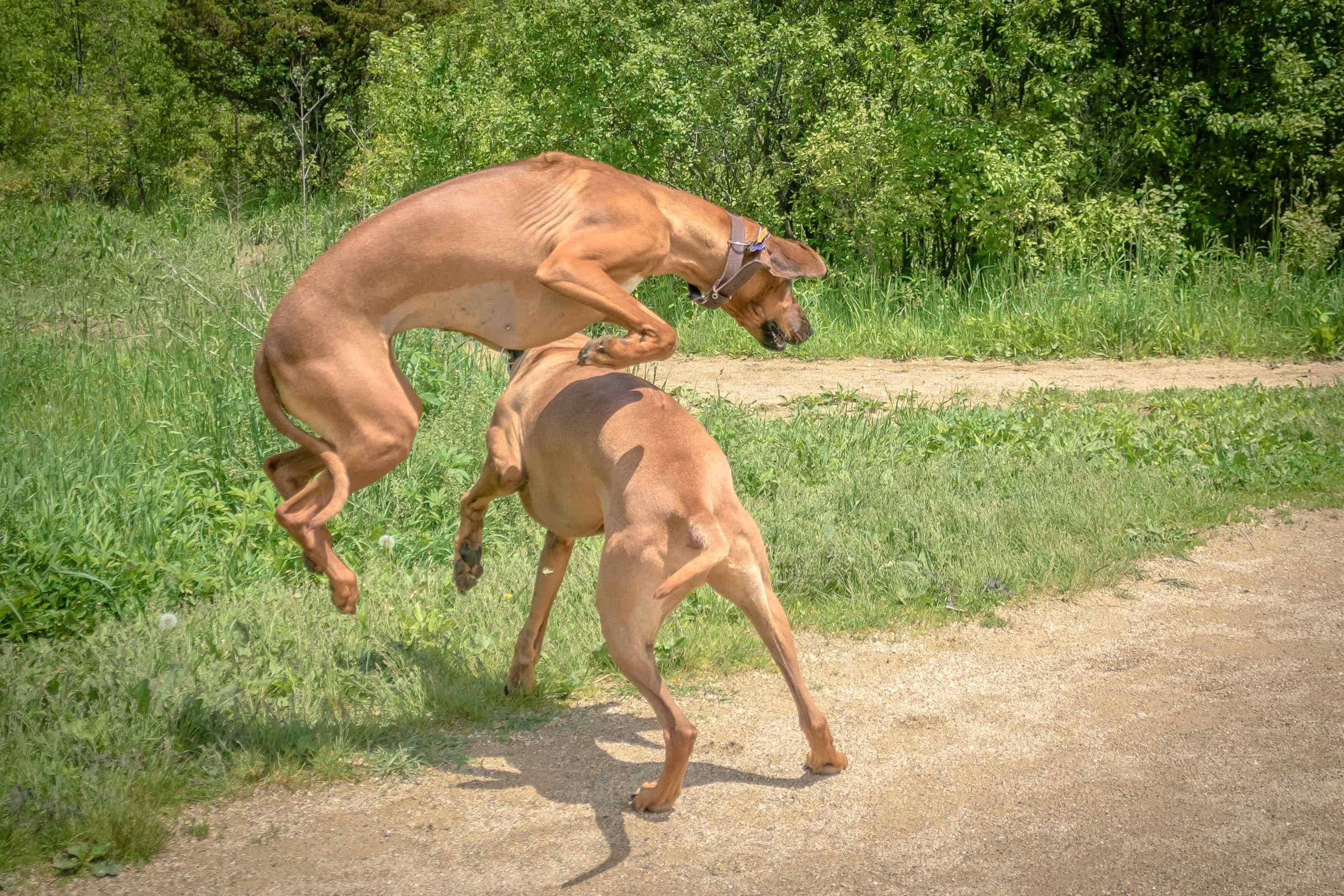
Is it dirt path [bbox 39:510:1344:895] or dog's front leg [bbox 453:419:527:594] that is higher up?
dog's front leg [bbox 453:419:527:594]

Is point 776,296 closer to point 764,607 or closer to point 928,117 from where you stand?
point 764,607

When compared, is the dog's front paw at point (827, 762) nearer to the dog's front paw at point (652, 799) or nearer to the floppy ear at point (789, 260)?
the dog's front paw at point (652, 799)

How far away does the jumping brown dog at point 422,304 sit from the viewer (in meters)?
4.11

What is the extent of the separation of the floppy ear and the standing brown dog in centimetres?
74

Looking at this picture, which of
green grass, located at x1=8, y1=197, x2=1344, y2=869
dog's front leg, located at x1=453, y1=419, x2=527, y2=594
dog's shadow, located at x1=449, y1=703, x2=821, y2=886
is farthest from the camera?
dog's front leg, located at x1=453, y1=419, x2=527, y2=594

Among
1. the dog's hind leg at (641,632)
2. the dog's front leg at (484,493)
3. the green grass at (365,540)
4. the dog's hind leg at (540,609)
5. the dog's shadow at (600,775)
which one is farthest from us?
the dog's hind leg at (540,609)

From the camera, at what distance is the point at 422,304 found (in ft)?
13.9

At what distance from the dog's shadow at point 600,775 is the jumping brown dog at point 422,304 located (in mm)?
889

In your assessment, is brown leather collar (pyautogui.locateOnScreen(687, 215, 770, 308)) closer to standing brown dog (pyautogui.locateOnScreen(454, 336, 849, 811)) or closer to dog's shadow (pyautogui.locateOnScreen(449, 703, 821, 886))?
standing brown dog (pyautogui.locateOnScreen(454, 336, 849, 811))

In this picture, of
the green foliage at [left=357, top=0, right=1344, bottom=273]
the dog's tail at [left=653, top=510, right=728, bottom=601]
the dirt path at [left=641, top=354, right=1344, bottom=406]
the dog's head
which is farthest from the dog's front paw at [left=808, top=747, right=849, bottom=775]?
the green foliage at [left=357, top=0, right=1344, bottom=273]

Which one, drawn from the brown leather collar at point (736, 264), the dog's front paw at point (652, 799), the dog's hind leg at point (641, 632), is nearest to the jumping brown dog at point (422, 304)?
the brown leather collar at point (736, 264)

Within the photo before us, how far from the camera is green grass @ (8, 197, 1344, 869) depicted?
462cm

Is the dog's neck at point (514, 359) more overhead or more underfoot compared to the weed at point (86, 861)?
more overhead

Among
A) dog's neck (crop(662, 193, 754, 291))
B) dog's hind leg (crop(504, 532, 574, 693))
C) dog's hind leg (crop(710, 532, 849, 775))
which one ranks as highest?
dog's neck (crop(662, 193, 754, 291))
